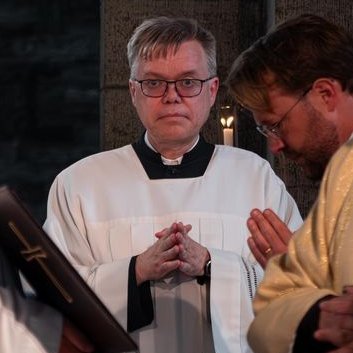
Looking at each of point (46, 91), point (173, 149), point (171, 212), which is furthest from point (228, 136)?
point (46, 91)

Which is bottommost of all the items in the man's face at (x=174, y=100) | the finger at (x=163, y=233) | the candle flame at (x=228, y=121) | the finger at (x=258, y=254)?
the finger at (x=163, y=233)

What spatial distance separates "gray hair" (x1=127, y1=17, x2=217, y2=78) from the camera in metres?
4.02

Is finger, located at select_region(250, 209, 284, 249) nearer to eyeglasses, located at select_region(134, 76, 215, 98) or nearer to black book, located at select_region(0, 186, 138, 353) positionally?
black book, located at select_region(0, 186, 138, 353)

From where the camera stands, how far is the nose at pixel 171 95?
157 inches

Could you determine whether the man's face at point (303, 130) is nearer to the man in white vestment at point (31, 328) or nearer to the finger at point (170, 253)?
the finger at point (170, 253)

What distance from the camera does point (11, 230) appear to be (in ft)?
8.84

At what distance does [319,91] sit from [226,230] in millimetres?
1097

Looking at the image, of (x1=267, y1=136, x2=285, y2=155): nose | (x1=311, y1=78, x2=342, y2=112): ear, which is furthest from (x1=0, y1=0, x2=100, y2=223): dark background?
(x1=311, y1=78, x2=342, y2=112): ear

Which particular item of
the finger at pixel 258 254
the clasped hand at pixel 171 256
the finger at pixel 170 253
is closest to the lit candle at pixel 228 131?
the clasped hand at pixel 171 256

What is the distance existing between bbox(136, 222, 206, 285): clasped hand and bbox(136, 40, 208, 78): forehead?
1.83 feet

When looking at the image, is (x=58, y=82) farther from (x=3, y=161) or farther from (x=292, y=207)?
(x=292, y=207)

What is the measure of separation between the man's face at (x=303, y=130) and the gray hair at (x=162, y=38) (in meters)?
0.87

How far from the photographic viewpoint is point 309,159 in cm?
318

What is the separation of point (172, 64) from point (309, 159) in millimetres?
971
